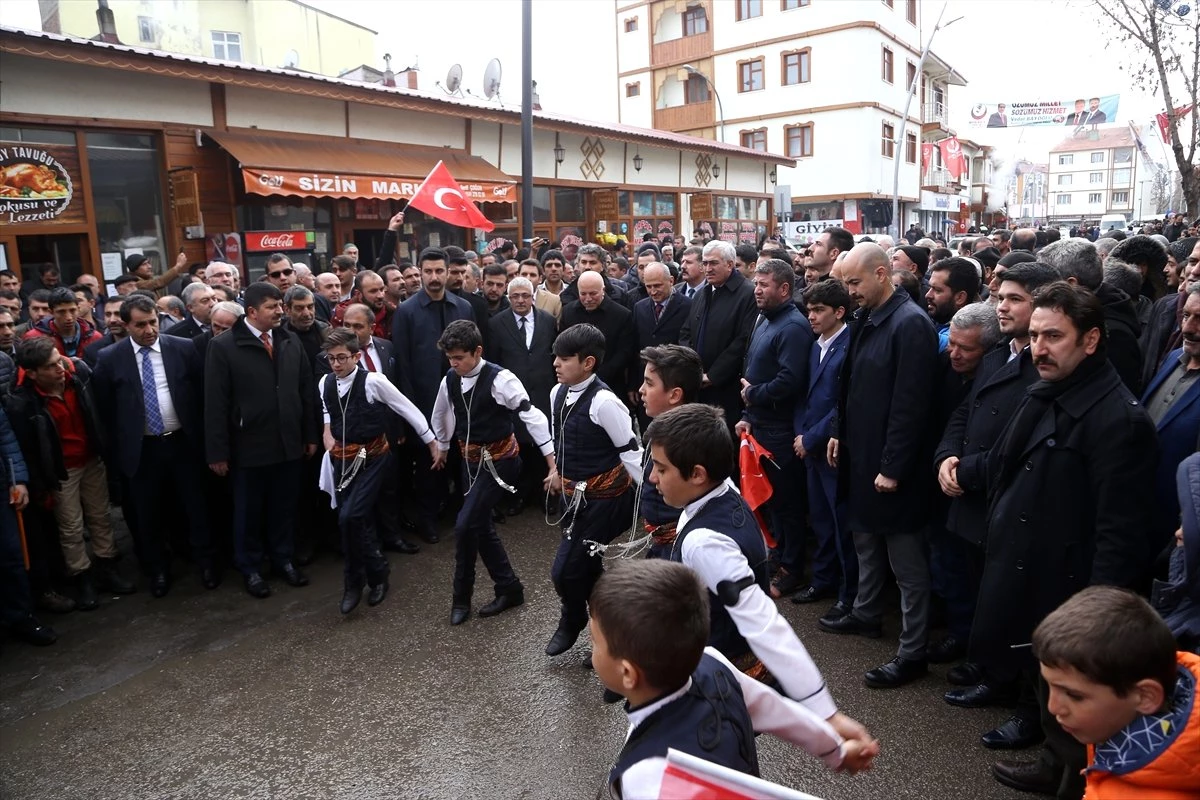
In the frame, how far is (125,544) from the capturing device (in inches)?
254

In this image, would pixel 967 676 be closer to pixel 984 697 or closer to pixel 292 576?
pixel 984 697

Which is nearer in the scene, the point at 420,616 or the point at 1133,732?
the point at 1133,732

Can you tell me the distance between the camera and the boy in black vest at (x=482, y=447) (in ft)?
15.7

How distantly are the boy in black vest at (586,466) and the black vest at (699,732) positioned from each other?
2276mm

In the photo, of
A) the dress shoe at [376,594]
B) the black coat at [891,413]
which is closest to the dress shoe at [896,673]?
the black coat at [891,413]

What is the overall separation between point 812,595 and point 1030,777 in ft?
6.26

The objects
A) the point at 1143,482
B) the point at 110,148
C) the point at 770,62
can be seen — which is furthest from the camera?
the point at 770,62

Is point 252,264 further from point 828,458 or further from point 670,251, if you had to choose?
point 828,458

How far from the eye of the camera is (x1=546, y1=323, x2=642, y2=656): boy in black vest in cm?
424

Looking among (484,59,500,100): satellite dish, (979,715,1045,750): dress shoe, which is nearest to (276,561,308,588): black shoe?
(979,715,1045,750): dress shoe

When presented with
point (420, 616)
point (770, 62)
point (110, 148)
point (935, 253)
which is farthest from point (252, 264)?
point (770, 62)

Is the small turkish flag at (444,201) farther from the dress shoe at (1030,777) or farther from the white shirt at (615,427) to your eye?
the dress shoe at (1030,777)

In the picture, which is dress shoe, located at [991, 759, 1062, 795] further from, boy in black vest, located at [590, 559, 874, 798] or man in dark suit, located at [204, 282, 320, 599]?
man in dark suit, located at [204, 282, 320, 599]

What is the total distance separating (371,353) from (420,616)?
213cm
